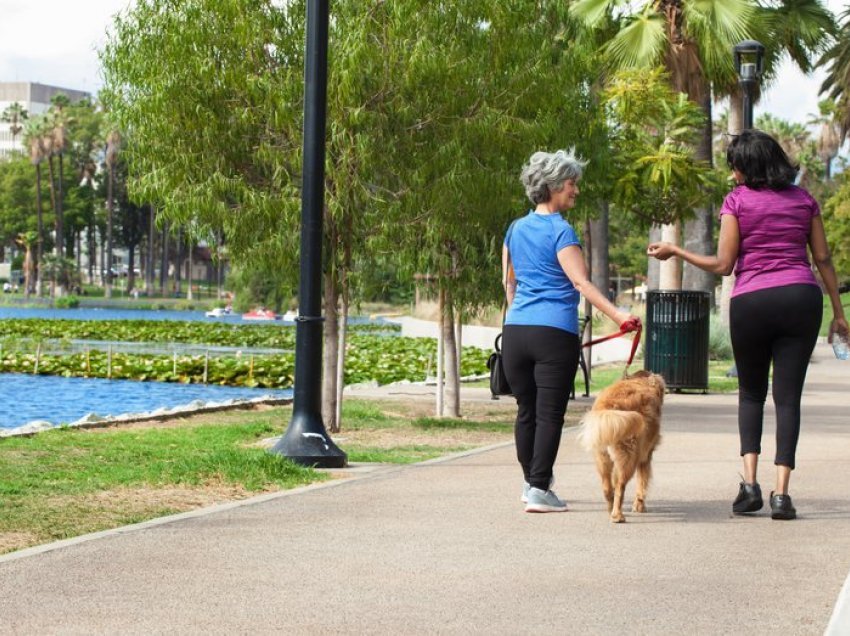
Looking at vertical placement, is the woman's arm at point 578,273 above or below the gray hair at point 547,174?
below

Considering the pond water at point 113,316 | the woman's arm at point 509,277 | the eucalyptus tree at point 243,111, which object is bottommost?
the pond water at point 113,316

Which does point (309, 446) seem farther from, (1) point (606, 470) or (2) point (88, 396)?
(2) point (88, 396)

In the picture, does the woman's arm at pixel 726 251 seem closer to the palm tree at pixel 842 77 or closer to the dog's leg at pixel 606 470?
the dog's leg at pixel 606 470

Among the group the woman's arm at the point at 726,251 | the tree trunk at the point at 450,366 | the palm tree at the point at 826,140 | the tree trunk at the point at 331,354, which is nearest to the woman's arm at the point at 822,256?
the woman's arm at the point at 726,251

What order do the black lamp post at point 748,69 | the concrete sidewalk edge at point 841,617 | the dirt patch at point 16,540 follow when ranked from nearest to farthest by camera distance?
the concrete sidewalk edge at point 841,617 → the dirt patch at point 16,540 → the black lamp post at point 748,69

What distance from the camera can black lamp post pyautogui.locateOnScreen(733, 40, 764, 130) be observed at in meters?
21.4

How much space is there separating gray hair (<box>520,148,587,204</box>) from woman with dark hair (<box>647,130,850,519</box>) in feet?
2.87

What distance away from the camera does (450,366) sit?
1814 cm

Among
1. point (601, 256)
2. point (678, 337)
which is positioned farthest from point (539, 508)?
point (601, 256)

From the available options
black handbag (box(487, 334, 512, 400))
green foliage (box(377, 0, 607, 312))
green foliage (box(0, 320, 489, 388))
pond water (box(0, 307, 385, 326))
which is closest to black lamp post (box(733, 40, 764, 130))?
green foliage (box(377, 0, 607, 312))

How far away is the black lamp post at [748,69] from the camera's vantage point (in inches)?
843

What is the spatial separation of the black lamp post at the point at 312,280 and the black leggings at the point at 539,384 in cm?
279

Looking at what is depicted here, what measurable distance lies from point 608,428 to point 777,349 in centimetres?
125

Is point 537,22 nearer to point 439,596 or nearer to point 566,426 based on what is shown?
point 566,426
